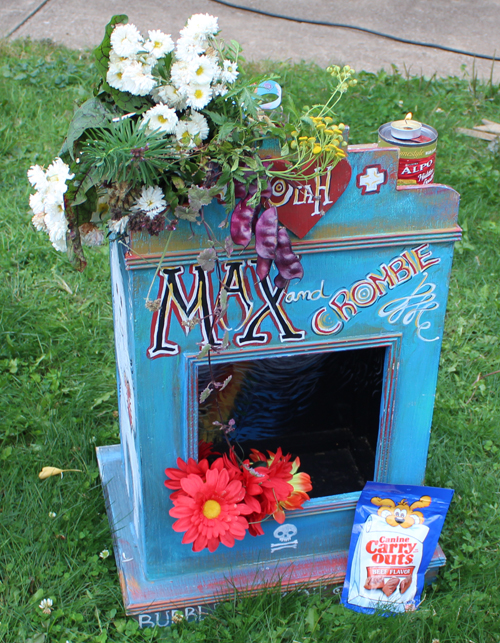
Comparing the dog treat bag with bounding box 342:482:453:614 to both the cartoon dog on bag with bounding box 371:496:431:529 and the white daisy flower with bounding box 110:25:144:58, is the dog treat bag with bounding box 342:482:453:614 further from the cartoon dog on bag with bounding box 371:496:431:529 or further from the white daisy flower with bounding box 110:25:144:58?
the white daisy flower with bounding box 110:25:144:58

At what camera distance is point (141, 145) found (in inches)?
55.7

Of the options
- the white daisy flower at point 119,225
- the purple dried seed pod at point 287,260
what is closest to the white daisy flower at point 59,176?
the white daisy flower at point 119,225

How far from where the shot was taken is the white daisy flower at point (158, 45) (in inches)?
56.6

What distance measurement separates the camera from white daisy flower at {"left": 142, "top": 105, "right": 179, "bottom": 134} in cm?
144

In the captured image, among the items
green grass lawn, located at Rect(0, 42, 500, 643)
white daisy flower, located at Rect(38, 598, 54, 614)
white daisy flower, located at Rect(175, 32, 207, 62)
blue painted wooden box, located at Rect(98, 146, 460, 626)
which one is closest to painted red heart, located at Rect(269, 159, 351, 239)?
blue painted wooden box, located at Rect(98, 146, 460, 626)

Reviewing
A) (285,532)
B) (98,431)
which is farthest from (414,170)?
(98,431)

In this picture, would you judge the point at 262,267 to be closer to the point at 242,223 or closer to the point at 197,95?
the point at 242,223

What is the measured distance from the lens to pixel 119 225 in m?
1.51

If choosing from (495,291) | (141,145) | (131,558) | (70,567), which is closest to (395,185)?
(141,145)

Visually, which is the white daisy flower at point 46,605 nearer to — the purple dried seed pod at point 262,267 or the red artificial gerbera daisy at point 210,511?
the red artificial gerbera daisy at point 210,511

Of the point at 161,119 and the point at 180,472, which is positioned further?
the point at 180,472

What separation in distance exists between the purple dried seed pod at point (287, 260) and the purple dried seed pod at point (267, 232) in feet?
0.08

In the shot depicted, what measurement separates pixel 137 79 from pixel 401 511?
1.34m

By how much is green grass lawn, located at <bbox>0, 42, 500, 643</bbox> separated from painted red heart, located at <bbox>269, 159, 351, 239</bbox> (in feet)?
2.08
